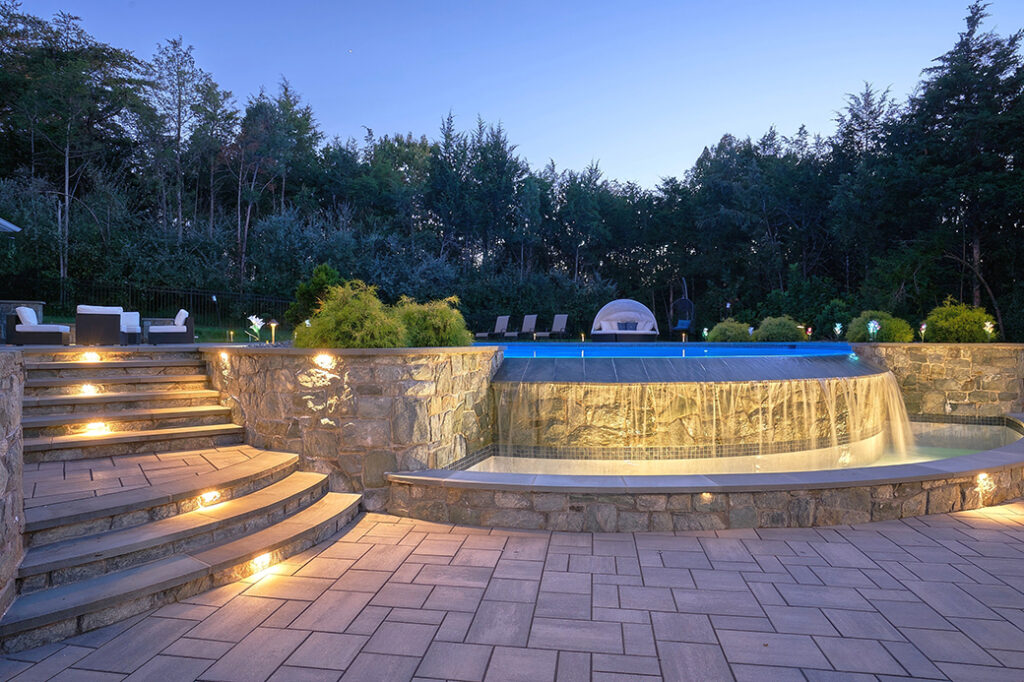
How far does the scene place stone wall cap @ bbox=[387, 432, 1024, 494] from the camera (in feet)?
11.7

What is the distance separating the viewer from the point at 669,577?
113 inches

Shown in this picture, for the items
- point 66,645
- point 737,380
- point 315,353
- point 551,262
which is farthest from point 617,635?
point 551,262

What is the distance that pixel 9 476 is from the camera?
224 centimetres

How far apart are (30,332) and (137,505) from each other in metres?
6.57

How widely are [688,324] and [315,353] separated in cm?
1527

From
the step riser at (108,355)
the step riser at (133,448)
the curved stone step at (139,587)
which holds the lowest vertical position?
the curved stone step at (139,587)

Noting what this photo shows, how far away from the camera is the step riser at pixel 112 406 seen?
14.0ft

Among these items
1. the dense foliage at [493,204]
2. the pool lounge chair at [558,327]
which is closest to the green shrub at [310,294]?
the dense foliage at [493,204]

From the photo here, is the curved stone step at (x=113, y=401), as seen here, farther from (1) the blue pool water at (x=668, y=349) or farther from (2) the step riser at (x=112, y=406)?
(1) the blue pool water at (x=668, y=349)

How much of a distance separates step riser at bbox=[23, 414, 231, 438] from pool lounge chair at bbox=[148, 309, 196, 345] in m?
5.28

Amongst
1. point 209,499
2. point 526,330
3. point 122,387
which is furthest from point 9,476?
point 526,330

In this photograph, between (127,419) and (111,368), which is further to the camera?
(111,368)

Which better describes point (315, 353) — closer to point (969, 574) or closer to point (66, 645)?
point (66, 645)

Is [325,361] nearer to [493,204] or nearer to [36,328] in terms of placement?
[36,328]
